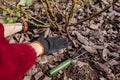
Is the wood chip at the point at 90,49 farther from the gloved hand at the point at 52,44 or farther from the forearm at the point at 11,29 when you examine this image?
the forearm at the point at 11,29

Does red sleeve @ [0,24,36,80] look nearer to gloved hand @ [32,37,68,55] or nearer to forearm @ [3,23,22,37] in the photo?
gloved hand @ [32,37,68,55]

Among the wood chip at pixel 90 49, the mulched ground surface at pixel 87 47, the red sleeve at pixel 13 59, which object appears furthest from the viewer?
the wood chip at pixel 90 49

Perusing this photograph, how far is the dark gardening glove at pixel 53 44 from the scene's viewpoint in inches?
93.8

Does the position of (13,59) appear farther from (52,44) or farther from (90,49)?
(90,49)

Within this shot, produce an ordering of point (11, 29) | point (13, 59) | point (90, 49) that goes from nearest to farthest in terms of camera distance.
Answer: point (13, 59)
point (90, 49)
point (11, 29)

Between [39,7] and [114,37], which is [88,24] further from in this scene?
[39,7]

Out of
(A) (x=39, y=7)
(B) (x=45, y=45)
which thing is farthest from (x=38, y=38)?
(A) (x=39, y=7)

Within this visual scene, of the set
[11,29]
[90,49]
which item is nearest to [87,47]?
[90,49]

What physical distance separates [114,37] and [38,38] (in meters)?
0.68

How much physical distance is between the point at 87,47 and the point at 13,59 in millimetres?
818

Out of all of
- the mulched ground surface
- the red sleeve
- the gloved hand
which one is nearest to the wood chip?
the mulched ground surface

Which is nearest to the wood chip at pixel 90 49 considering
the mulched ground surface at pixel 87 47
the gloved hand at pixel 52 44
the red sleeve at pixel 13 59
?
the mulched ground surface at pixel 87 47

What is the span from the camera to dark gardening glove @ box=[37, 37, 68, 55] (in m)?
2.38

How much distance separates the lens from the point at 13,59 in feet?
5.78
